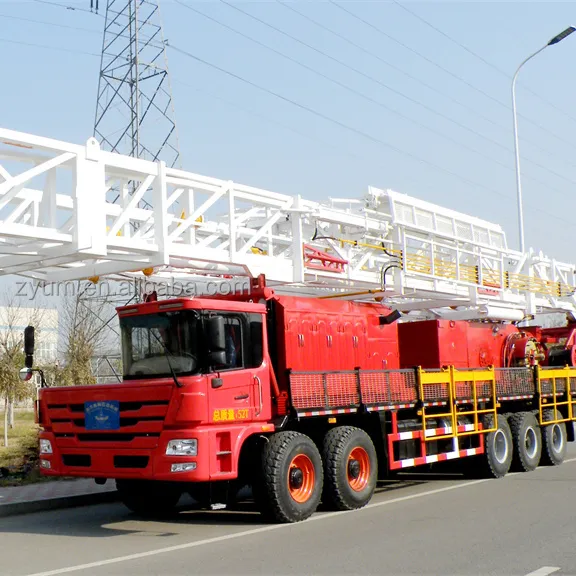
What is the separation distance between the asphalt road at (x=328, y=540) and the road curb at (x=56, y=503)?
0.21 m

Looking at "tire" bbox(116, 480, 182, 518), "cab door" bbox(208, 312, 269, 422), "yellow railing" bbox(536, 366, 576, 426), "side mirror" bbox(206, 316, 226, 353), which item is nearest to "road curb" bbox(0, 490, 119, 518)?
"tire" bbox(116, 480, 182, 518)

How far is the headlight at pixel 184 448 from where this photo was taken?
30.2 feet

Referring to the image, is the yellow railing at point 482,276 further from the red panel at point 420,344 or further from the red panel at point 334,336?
the red panel at point 334,336

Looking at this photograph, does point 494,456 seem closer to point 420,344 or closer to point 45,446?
point 420,344

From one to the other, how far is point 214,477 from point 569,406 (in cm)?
1032

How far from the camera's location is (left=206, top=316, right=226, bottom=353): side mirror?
371 inches

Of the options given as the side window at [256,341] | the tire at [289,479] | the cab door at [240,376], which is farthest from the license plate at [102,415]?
the tire at [289,479]

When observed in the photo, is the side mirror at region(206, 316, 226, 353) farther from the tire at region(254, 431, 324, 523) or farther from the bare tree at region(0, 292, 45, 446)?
the bare tree at region(0, 292, 45, 446)

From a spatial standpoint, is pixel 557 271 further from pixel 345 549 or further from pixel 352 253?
pixel 345 549

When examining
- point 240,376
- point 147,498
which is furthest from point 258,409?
point 147,498

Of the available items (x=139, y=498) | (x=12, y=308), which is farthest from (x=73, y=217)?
(x=12, y=308)

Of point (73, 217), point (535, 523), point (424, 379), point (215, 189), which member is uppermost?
point (215, 189)

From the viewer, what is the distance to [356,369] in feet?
37.5

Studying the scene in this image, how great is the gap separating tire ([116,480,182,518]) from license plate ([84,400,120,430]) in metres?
1.23
